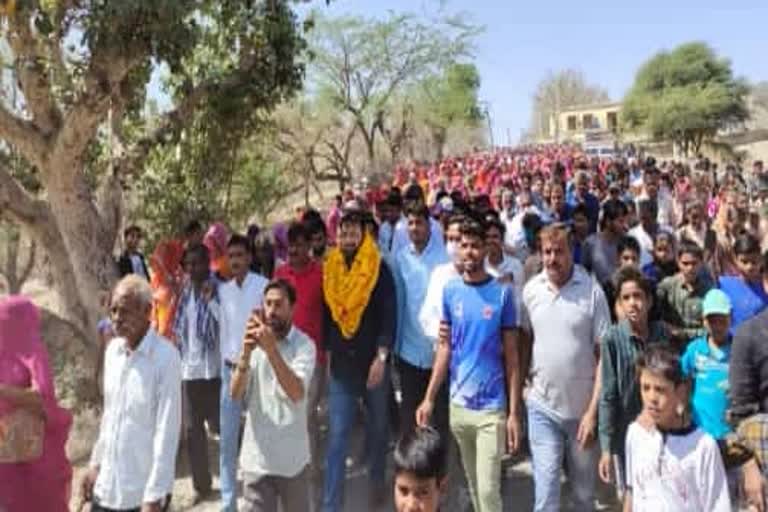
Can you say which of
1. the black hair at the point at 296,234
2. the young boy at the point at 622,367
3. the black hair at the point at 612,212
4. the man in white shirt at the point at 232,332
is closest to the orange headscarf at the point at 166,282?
the man in white shirt at the point at 232,332

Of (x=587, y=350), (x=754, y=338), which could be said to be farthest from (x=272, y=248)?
(x=754, y=338)

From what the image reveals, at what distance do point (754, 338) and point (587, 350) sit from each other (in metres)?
0.83

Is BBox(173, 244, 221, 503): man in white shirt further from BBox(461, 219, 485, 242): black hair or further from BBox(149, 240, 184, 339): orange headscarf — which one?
BBox(461, 219, 485, 242): black hair

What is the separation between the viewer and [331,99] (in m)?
27.9

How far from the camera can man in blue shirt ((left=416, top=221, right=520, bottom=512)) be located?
376 centimetres

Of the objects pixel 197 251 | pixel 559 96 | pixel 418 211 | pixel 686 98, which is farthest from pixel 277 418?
pixel 559 96

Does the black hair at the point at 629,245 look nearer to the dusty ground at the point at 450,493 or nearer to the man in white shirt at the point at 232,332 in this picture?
the dusty ground at the point at 450,493

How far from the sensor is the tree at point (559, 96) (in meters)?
95.6

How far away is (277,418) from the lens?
359 centimetres

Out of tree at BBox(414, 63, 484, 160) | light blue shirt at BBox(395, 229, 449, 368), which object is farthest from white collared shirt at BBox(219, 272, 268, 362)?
tree at BBox(414, 63, 484, 160)

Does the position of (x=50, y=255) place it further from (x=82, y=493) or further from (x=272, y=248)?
(x=82, y=493)

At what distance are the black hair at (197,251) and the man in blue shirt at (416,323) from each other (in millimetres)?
1222

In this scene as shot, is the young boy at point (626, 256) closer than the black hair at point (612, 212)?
Yes

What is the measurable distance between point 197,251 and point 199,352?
0.64 m
